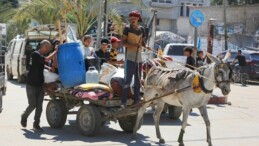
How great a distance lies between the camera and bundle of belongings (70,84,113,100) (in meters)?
10.1

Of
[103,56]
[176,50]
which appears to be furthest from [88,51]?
[176,50]

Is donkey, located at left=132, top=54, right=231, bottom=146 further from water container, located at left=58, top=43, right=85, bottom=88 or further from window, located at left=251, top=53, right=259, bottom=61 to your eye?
window, located at left=251, top=53, right=259, bottom=61

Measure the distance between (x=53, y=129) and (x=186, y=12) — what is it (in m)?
52.0

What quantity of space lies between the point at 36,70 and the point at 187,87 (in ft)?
11.5

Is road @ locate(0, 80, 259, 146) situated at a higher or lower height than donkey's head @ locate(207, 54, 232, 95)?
lower

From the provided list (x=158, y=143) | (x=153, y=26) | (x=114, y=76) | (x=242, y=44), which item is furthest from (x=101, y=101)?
(x=242, y=44)

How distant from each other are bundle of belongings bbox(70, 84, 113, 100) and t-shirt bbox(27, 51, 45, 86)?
43.0 inches

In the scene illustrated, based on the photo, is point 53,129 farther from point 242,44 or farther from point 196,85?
point 242,44

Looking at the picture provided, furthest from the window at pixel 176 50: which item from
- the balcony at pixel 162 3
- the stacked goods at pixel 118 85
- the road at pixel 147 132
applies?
the balcony at pixel 162 3

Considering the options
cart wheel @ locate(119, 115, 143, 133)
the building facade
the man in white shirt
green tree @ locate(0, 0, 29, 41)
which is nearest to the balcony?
the building facade

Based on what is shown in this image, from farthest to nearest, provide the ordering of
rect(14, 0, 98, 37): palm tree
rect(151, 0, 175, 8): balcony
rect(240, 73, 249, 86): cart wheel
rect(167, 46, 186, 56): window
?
rect(151, 0, 175, 8): balcony
rect(14, 0, 98, 37): palm tree
rect(240, 73, 249, 86): cart wheel
rect(167, 46, 186, 56): window

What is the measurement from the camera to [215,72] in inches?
353

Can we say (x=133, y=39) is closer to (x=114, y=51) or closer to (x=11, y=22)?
(x=114, y=51)

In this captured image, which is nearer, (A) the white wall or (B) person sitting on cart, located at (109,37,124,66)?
(B) person sitting on cart, located at (109,37,124,66)
